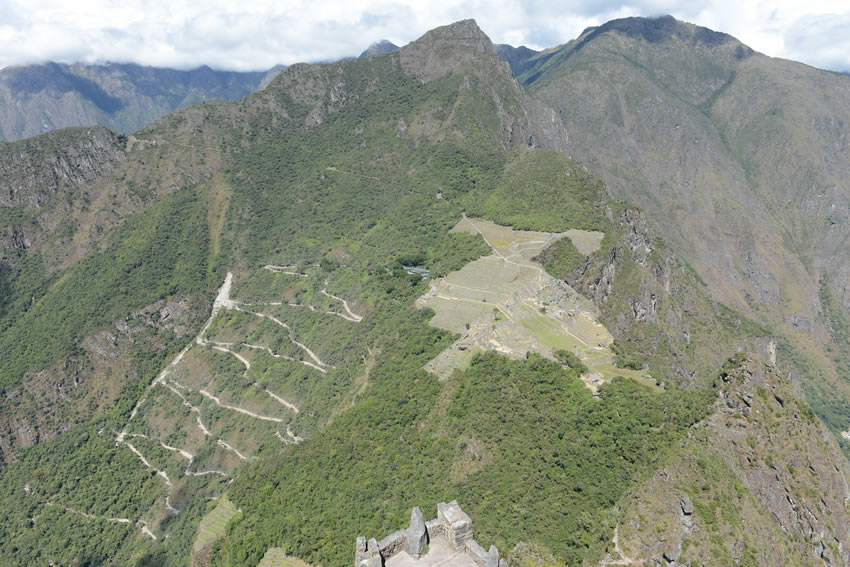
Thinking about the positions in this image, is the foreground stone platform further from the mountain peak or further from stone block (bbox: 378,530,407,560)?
the mountain peak

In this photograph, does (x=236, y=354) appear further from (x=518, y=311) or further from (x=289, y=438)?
(x=518, y=311)

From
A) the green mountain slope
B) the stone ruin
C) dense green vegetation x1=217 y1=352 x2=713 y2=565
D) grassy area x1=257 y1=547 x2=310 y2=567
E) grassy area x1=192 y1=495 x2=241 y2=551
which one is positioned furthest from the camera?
grassy area x1=192 y1=495 x2=241 y2=551

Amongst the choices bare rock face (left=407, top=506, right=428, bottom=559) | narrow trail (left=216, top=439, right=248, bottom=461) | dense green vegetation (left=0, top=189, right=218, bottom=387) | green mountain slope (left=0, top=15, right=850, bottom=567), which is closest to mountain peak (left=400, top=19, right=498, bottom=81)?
green mountain slope (left=0, top=15, right=850, bottom=567)

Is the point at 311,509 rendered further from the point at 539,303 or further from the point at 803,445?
the point at 803,445

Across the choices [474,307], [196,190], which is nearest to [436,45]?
[196,190]

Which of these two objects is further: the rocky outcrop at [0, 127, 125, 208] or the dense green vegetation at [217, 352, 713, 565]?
the rocky outcrop at [0, 127, 125, 208]

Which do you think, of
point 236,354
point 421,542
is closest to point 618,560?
point 421,542
